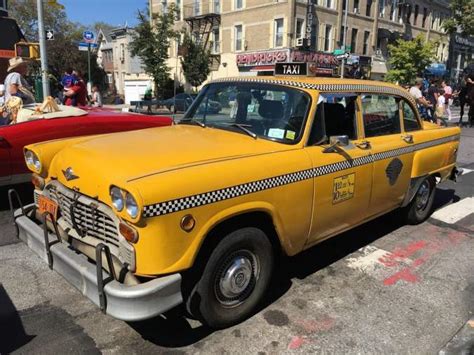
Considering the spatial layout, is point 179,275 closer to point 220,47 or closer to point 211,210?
point 211,210

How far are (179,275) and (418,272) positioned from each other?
2649 mm

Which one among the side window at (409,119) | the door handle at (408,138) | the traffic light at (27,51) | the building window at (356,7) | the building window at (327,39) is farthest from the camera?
the building window at (356,7)

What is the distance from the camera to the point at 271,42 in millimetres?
32250

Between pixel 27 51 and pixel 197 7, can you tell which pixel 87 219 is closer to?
pixel 27 51

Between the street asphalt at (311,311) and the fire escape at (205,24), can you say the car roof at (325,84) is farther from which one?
the fire escape at (205,24)

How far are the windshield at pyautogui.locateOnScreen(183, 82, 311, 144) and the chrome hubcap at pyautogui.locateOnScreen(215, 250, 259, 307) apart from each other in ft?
3.29

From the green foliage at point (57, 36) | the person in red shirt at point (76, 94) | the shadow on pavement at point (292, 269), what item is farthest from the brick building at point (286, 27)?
the shadow on pavement at point (292, 269)

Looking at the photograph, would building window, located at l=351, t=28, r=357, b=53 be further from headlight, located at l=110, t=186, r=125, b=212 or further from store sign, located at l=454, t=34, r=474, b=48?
headlight, located at l=110, t=186, r=125, b=212

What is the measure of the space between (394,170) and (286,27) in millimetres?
28669

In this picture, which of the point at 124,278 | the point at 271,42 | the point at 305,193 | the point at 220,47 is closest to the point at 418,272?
the point at 305,193

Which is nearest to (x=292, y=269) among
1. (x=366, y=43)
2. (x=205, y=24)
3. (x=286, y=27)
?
(x=286, y=27)

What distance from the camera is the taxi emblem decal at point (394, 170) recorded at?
4344mm

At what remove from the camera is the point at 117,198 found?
2588 mm

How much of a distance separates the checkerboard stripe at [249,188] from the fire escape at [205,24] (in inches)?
1358
